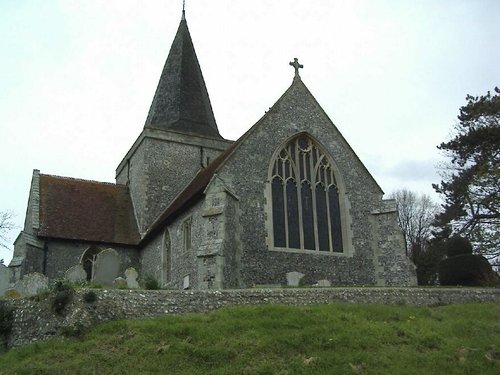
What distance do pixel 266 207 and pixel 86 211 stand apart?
1173cm

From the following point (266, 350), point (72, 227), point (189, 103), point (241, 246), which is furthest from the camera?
point (189, 103)

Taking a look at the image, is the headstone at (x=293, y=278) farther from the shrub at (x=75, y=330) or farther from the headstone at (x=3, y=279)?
the headstone at (x=3, y=279)

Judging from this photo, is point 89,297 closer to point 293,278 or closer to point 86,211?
point 293,278

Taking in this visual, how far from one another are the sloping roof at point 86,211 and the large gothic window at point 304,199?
30.2ft

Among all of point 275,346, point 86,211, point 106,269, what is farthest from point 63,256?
point 275,346

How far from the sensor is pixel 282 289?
657 inches

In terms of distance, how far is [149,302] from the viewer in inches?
606

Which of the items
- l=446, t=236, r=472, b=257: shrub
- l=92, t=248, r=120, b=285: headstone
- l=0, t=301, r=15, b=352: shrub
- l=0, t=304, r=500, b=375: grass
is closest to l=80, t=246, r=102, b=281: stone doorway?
l=92, t=248, r=120, b=285: headstone

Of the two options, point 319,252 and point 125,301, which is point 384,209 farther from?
point 125,301

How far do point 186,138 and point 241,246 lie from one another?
12.7 metres

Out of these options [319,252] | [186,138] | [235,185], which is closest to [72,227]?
[186,138]

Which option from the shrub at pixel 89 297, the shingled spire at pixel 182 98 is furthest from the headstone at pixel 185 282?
the shingled spire at pixel 182 98

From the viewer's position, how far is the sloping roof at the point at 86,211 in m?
27.5

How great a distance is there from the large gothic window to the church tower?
9.14 metres
